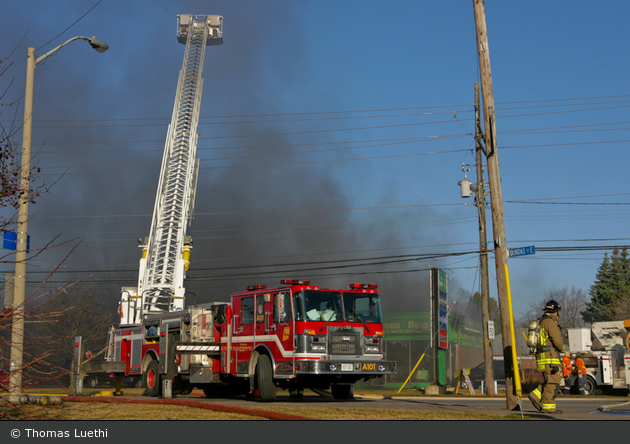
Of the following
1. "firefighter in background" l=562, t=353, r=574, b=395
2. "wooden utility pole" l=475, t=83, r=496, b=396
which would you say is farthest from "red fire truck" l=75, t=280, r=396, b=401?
"wooden utility pole" l=475, t=83, r=496, b=396

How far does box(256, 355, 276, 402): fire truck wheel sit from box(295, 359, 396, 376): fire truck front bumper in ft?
2.91

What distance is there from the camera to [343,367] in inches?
550

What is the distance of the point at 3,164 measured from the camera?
6152mm

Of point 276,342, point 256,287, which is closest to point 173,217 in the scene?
point 256,287

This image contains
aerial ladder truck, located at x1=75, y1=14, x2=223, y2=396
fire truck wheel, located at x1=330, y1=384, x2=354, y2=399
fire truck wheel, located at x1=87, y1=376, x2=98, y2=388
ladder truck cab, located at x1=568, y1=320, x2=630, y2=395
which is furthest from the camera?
fire truck wheel, located at x1=87, y1=376, x2=98, y2=388

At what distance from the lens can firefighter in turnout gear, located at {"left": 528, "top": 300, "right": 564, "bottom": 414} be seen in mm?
10516

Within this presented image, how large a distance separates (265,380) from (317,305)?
1976mm

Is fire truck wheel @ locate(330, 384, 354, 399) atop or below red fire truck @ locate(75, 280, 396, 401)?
below

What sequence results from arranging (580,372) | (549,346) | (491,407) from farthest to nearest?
(580,372)
(491,407)
(549,346)

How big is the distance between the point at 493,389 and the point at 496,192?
13.1 meters

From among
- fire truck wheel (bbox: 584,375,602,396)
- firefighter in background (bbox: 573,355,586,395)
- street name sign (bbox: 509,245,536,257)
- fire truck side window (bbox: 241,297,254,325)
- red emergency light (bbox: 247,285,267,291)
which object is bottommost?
fire truck wheel (bbox: 584,375,602,396)

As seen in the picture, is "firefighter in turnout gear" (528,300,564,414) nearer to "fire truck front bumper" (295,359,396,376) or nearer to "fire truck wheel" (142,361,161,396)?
"fire truck front bumper" (295,359,396,376)

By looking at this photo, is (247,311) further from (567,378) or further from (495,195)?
(567,378)

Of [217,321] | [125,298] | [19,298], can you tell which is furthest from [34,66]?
[125,298]
